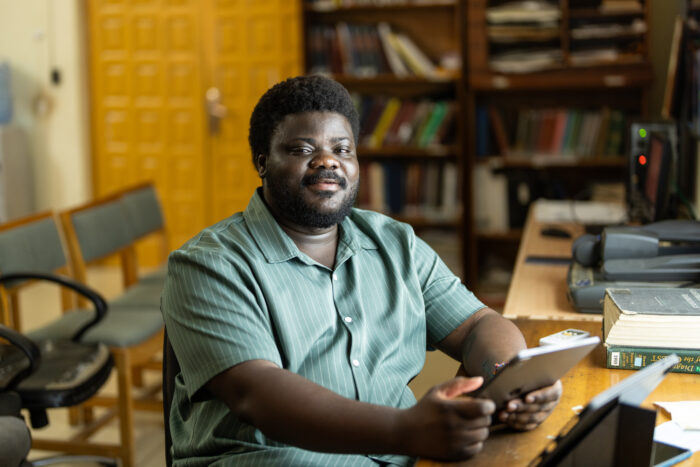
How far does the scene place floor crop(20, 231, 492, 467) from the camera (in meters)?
1.57

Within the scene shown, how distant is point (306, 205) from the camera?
144 cm

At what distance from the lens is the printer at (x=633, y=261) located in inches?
73.6

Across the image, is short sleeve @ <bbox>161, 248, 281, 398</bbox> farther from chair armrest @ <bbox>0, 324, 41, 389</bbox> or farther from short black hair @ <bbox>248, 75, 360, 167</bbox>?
chair armrest @ <bbox>0, 324, 41, 389</bbox>

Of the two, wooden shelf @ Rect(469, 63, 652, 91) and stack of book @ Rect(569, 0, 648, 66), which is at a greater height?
stack of book @ Rect(569, 0, 648, 66)

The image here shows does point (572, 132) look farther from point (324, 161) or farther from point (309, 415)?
point (309, 415)

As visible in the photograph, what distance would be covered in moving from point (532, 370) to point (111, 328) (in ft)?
6.69

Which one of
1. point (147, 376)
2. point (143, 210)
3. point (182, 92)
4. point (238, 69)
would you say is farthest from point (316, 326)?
point (182, 92)

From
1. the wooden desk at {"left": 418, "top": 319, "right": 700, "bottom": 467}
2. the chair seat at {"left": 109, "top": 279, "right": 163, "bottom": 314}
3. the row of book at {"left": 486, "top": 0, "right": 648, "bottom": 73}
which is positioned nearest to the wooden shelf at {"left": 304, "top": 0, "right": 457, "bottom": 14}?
the row of book at {"left": 486, "top": 0, "right": 648, "bottom": 73}

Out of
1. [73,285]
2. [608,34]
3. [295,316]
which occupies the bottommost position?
[73,285]

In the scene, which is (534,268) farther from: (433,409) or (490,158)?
(490,158)

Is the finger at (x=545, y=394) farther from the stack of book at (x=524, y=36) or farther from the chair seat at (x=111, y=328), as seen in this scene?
the stack of book at (x=524, y=36)

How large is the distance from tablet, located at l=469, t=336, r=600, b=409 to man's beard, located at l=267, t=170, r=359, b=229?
0.45m

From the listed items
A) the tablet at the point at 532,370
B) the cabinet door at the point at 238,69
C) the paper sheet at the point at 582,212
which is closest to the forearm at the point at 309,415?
the tablet at the point at 532,370

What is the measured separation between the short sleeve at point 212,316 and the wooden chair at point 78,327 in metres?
1.49
